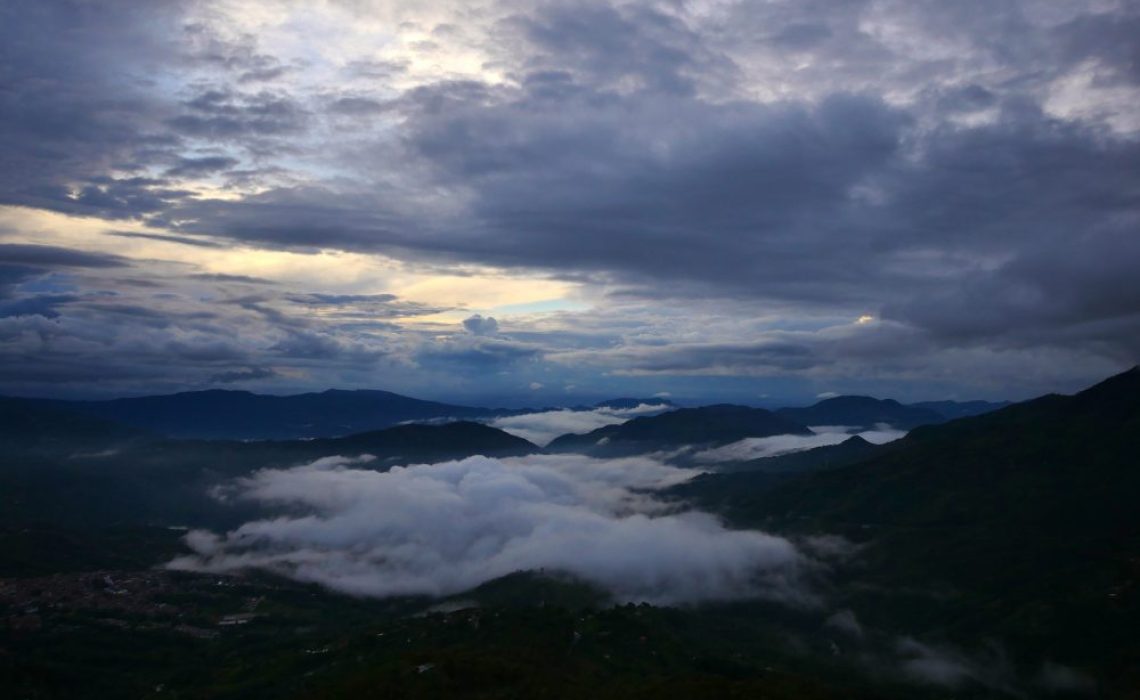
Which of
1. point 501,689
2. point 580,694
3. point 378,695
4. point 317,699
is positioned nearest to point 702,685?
point 580,694

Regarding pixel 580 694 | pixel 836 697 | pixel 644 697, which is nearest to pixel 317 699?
pixel 580 694

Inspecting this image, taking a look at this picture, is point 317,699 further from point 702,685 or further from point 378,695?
point 702,685

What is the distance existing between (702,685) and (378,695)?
78420mm

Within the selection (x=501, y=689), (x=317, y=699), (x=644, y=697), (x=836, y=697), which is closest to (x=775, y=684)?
(x=836, y=697)

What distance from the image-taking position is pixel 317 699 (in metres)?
200

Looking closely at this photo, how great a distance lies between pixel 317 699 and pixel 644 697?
81.0 metres

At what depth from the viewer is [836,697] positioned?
196500 mm

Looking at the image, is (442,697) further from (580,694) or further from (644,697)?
(644,697)

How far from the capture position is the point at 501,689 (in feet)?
651

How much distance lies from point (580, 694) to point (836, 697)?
62.5 meters

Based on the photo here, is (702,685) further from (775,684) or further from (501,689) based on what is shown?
(501,689)

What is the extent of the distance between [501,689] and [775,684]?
6774 centimetres

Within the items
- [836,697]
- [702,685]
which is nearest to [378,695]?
[702,685]

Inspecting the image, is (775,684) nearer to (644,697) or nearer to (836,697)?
(836,697)
